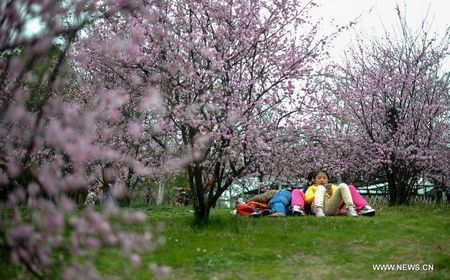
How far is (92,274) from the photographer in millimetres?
2482

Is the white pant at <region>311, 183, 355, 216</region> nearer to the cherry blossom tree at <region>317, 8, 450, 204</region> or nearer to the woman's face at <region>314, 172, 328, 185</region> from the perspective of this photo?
the woman's face at <region>314, 172, 328, 185</region>

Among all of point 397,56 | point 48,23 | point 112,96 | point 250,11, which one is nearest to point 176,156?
point 250,11

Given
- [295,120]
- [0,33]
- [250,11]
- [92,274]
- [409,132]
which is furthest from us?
[409,132]

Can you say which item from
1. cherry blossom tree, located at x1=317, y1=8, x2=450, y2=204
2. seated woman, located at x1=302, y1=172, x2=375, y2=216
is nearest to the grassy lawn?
seated woman, located at x1=302, y1=172, x2=375, y2=216

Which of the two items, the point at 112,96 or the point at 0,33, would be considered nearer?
the point at 0,33

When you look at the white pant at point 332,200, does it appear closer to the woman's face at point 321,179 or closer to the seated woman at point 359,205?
the seated woman at point 359,205

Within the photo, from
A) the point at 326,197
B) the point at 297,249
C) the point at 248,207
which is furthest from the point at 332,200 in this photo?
the point at 297,249

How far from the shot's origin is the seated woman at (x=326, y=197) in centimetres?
899

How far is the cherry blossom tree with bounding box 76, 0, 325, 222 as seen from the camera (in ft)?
25.6

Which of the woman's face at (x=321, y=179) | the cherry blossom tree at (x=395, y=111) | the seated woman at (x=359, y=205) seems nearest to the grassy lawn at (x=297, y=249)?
the seated woman at (x=359, y=205)

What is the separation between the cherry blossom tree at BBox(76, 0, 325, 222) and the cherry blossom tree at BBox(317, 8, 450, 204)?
5.91m

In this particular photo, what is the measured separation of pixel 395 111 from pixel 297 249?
9839mm

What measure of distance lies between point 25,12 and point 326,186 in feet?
26.1

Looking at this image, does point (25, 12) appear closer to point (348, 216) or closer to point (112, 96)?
point (112, 96)
